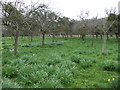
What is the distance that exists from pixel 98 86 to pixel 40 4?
28.7ft

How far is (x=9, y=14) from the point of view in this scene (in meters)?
9.22

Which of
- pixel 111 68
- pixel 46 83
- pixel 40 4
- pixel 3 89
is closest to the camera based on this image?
pixel 3 89

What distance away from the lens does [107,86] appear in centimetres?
406

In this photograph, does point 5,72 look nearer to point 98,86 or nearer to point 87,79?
Answer: point 87,79

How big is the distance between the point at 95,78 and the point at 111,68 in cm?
144

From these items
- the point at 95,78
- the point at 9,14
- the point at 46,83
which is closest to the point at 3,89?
the point at 46,83

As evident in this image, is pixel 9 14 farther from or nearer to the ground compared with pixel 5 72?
farther from the ground

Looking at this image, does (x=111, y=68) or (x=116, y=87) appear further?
(x=111, y=68)

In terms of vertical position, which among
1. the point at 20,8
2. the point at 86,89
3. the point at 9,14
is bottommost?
the point at 86,89

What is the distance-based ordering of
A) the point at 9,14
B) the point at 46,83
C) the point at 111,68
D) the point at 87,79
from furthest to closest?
the point at 9,14 → the point at 111,68 → the point at 87,79 → the point at 46,83

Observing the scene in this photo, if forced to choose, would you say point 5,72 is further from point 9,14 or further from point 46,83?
A: point 9,14

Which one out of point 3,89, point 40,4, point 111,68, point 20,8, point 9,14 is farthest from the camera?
point 40,4

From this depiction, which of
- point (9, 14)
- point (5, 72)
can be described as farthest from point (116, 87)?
point (9, 14)

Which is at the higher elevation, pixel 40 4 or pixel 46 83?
pixel 40 4
